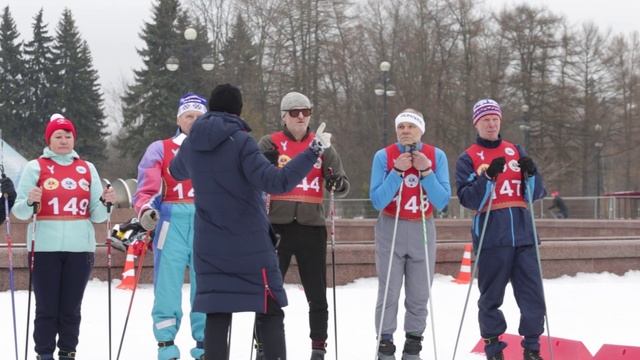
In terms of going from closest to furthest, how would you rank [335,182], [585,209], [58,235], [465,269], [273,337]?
[273,337], [58,235], [335,182], [465,269], [585,209]

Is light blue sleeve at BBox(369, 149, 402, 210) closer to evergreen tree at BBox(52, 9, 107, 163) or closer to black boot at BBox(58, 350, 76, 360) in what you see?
black boot at BBox(58, 350, 76, 360)

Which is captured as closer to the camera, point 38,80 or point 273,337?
point 273,337

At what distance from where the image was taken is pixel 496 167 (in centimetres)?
646

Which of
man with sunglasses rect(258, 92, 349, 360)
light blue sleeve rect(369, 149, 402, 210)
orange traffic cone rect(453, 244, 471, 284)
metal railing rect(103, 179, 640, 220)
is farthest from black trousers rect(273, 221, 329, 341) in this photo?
metal railing rect(103, 179, 640, 220)

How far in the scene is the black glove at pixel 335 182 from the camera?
21.7 feet

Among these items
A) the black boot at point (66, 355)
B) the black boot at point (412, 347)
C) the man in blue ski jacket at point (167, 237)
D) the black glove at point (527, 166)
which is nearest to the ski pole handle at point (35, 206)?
the man in blue ski jacket at point (167, 237)

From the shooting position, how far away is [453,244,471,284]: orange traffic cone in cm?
1270

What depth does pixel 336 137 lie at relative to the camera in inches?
1523

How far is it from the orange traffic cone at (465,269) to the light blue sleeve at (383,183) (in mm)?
6069

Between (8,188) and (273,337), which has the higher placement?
(8,188)

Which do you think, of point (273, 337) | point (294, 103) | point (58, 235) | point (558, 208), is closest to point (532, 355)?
point (273, 337)

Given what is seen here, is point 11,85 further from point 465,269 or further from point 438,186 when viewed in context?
point 438,186

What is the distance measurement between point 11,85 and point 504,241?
5558 centimetres

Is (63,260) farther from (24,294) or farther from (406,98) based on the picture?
(406,98)
